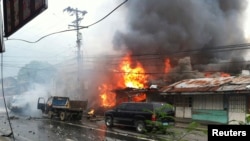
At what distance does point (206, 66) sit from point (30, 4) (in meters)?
36.8

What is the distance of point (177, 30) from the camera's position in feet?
133

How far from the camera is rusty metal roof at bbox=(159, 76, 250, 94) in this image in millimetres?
23286

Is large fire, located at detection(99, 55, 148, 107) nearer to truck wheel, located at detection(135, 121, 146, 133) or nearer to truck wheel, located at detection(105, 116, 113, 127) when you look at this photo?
truck wheel, located at detection(105, 116, 113, 127)

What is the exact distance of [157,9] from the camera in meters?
40.8

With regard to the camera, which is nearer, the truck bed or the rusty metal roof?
the rusty metal roof

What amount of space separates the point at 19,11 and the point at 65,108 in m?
21.4

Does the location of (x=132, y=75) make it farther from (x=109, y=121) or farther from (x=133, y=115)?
(x=133, y=115)

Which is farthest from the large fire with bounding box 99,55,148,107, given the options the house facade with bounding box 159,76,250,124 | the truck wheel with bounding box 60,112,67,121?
the truck wheel with bounding box 60,112,67,121

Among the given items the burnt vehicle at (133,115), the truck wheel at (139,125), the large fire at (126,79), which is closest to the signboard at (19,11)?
the burnt vehicle at (133,115)

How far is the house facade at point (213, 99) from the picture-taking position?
23.1m

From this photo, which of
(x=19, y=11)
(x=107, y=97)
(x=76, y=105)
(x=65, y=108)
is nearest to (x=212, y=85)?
(x=76, y=105)

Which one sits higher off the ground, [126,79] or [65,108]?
[126,79]

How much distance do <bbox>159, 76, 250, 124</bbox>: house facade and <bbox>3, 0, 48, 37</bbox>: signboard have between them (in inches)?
693

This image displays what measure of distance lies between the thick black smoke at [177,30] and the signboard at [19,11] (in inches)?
1247
